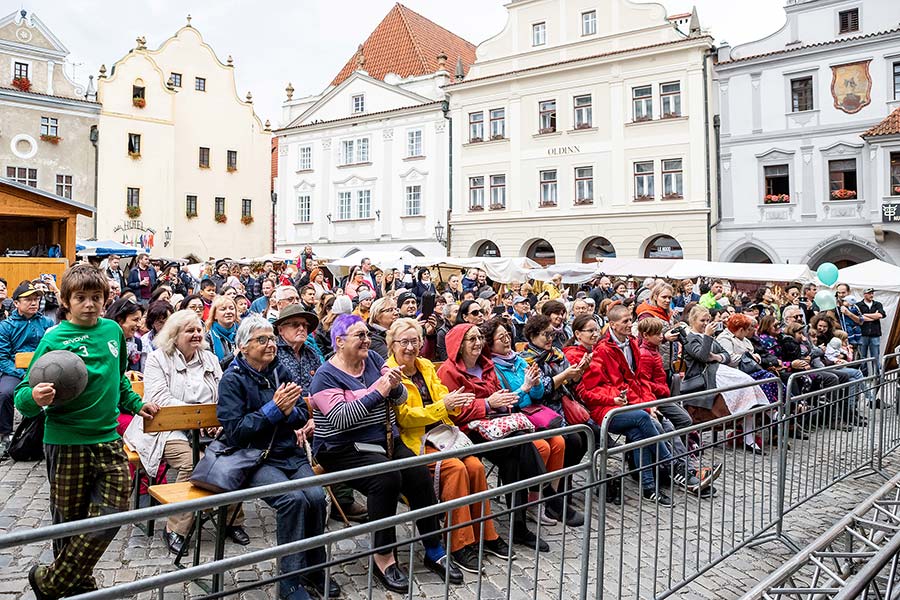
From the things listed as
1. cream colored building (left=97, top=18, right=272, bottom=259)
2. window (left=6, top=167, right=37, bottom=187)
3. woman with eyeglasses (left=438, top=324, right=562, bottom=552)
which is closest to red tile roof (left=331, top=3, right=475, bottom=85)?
cream colored building (left=97, top=18, right=272, bottom=259)

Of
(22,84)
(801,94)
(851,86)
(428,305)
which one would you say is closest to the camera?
(428,305)

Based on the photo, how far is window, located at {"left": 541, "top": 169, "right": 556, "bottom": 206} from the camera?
30.6m

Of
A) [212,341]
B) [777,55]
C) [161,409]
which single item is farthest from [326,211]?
[161,409]

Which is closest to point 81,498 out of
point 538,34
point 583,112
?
point 583,112

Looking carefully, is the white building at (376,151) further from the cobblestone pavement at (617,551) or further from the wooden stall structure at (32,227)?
the cobblestone pavement at (617,551)

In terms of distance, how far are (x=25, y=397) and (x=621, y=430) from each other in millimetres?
4747

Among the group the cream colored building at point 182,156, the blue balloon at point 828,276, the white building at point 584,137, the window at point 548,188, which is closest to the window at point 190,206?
the cream colored building at point 182,156

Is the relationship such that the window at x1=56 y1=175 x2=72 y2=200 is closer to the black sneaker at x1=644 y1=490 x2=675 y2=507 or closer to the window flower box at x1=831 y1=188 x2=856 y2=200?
the window flower box at x1=831 y1=188 x2=856 y2=200

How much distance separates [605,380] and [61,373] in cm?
461

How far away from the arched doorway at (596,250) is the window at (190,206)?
72.6 ft

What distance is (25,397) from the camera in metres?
3.49

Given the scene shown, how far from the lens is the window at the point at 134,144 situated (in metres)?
35.3

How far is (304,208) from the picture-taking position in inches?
1518

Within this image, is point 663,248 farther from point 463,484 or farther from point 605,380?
point 463,484
